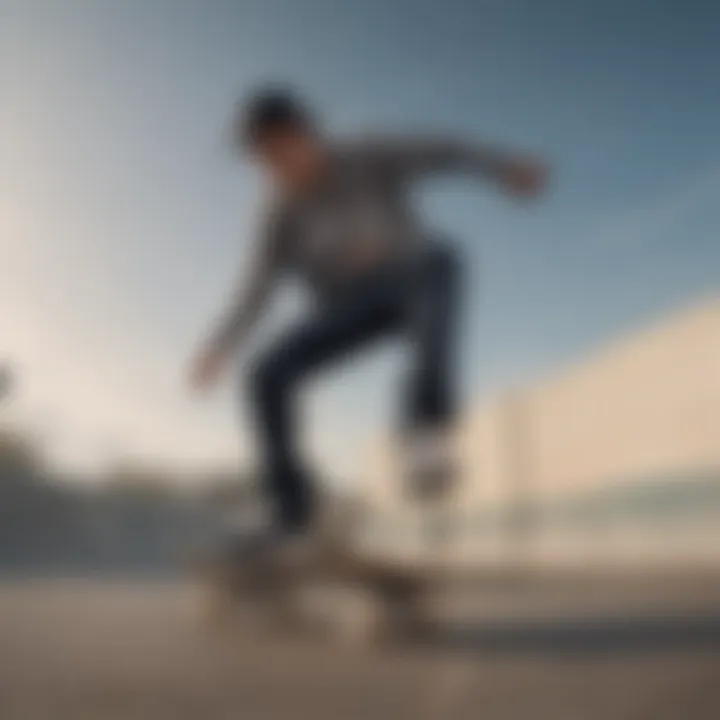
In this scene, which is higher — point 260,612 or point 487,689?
point 260,612

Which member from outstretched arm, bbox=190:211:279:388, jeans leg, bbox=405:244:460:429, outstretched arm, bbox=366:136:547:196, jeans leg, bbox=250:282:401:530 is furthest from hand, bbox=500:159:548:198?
outstretched arm, bbox=190:211:279:388

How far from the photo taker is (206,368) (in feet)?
4.77

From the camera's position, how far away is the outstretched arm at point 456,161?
4.87 ft

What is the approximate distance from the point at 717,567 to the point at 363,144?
0.96 metres

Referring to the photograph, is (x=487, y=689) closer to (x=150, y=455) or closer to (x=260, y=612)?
(x=260, y=612)

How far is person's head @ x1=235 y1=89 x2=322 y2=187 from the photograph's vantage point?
1.47 metres

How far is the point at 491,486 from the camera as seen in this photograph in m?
1.46

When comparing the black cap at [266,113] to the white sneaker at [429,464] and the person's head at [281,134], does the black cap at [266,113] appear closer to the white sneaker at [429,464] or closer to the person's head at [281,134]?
the person's head at [281,134]

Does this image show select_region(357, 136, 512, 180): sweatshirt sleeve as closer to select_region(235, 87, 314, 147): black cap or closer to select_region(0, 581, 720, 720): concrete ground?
select_region(235, 87, 314, 147): black cap

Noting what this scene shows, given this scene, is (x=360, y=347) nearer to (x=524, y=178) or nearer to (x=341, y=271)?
(x=341, y=271)

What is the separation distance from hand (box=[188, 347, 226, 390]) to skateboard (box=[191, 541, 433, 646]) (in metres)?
0.27

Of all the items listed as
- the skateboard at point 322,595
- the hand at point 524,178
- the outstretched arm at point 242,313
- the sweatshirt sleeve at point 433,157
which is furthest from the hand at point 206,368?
the hand at point 524,178

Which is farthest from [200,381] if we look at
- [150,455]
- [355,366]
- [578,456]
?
[578,456]

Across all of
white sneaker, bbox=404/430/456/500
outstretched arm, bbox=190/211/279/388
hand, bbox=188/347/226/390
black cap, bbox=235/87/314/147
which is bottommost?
white sneaker, bbox=404/430/456/500
